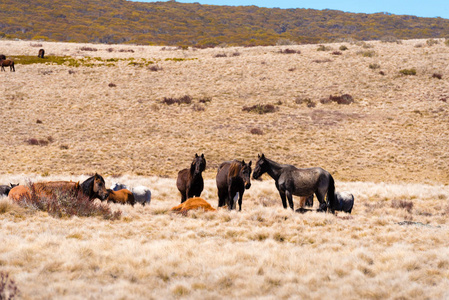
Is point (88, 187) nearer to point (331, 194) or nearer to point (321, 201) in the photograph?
point (321, 201)

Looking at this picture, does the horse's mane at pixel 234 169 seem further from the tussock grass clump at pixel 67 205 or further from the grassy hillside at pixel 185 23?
the grassy hillside at pixel 185 23

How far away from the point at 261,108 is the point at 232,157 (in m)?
11.1

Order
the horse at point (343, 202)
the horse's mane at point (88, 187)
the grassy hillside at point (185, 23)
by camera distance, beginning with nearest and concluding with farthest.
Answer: the horse's mane at point (88, 187) < the horse at point (343, 202) < the grassy hillside at point (185, 23)

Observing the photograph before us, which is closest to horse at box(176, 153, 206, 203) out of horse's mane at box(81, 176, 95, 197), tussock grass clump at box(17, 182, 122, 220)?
tussock grass clump at box(17, 182, 122, 220)

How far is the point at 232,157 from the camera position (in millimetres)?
24781

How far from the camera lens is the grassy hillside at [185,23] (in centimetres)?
10450

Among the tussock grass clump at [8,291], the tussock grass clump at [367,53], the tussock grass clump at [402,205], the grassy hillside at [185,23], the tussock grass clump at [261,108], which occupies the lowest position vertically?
the tussock grass clump at [402,205]

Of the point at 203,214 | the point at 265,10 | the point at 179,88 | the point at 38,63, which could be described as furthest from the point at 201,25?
the point at 203,214

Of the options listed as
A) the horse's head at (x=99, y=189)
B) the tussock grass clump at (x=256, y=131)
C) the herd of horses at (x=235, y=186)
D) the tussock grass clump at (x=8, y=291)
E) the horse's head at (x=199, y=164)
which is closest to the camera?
the tussock grass clump at (x=8, y=291)

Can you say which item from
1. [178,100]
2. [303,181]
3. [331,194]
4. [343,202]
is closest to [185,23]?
[178,100]

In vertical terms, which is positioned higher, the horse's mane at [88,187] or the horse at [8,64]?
the horse at [8,64]

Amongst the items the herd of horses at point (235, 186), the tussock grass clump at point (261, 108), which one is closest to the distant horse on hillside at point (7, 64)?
the tussock grass clump at point (261, 108)

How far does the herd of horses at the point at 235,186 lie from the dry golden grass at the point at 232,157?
825mm

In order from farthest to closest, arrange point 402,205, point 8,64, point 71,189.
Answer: point 8,64
point 402,205
point 71,189
